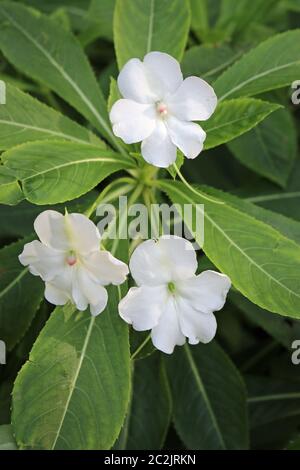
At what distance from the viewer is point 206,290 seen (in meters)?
1.18

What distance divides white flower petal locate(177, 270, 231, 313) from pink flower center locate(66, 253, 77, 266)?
17cm

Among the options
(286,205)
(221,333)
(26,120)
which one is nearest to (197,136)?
(26,120)

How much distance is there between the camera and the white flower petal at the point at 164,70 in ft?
3.89

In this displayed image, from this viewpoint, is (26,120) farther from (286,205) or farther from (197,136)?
(286,205)

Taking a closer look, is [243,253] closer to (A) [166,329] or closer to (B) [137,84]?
(A) [166,329]

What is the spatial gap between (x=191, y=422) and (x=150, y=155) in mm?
778

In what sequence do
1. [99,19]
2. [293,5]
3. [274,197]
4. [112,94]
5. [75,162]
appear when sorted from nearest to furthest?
[75,162] < [112,94] < [274,197] < [99,19] < [293,5]

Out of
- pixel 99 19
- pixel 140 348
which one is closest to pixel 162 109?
pixel 140 348

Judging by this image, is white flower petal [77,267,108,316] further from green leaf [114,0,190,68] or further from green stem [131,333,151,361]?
green leaf [114,0,190,68]

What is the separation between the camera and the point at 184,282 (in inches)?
46.4

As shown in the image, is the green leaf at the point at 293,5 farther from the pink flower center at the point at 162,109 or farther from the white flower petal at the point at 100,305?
the white flower petal at the point at 100,305

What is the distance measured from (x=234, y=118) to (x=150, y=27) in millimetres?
321

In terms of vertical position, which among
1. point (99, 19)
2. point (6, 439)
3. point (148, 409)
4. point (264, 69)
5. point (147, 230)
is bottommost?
point (6, 439)
